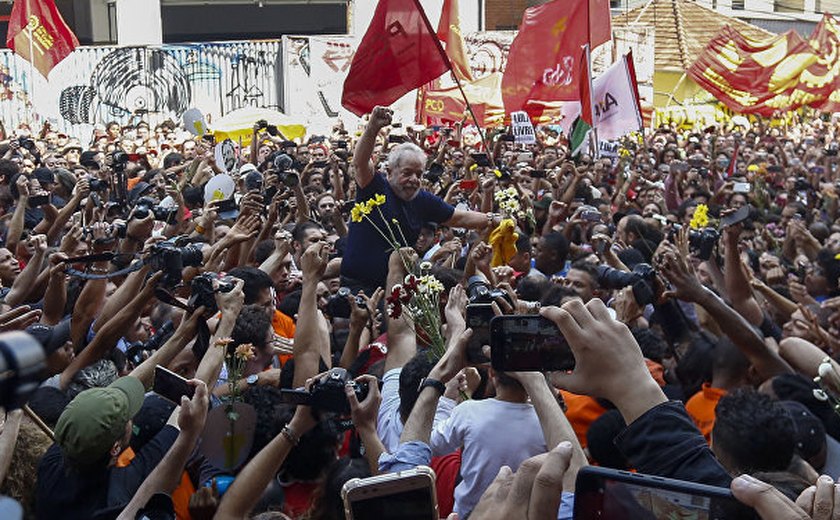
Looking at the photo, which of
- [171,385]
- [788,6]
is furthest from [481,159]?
[788,6]

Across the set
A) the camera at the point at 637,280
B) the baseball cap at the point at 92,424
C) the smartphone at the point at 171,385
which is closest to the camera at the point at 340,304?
the camera at the point at 637,280

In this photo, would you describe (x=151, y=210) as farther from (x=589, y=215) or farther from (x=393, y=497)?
(x=393, y=497)

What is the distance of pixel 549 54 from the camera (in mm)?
14820

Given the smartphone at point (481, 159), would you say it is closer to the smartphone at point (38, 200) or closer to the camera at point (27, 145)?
the smartphone at point (38, 200)

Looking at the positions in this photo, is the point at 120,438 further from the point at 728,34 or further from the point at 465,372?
the point at 728,34

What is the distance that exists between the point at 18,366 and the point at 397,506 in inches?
51.0

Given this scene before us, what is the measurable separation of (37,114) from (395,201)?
23351 millimetres

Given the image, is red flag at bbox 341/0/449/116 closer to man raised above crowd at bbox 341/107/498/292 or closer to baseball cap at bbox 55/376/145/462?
man raised above crowd at bbox 341/107/498/292

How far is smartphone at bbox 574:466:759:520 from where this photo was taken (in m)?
2.05

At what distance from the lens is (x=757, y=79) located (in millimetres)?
23672

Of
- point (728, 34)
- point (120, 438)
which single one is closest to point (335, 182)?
point (120, 438)

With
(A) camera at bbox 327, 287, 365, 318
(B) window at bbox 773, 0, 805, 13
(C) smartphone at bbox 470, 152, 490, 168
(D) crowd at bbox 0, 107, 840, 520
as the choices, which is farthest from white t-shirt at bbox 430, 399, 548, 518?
(B) window at bbox 773, 0, 805, 13

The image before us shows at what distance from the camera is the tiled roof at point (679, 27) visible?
33.5m

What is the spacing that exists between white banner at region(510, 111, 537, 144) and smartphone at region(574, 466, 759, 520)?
12518mm
